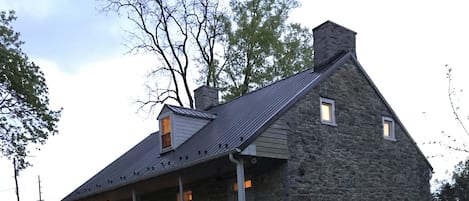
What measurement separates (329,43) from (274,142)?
3.99 m

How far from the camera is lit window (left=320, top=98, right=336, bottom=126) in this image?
589 inches

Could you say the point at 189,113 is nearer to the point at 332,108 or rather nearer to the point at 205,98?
the point at 205,98

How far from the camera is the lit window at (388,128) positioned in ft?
54.3

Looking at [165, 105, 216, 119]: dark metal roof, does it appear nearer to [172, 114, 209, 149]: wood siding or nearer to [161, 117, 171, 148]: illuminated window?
[172, 114, 209, 149]: wood siding

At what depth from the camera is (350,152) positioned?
15.2 m

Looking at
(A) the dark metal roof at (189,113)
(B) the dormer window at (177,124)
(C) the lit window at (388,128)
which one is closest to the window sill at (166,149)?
(B) the dormer window at (177,124)

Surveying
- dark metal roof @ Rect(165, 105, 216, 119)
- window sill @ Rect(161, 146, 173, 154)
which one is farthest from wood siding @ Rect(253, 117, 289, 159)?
window sill @ Rect(161, 146, 173, 154)

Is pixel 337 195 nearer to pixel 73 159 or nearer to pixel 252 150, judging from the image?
pixel 252 150

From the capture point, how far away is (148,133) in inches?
957

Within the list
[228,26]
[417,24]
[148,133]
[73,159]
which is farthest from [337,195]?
[73,159]

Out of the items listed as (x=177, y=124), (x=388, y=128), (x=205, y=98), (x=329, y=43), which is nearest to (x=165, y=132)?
(x=177, y=124)

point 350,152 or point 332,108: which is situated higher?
point 332,108

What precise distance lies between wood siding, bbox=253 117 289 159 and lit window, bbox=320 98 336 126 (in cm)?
161

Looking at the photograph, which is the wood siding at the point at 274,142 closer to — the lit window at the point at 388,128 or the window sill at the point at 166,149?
the lit window at the point at 388,128
